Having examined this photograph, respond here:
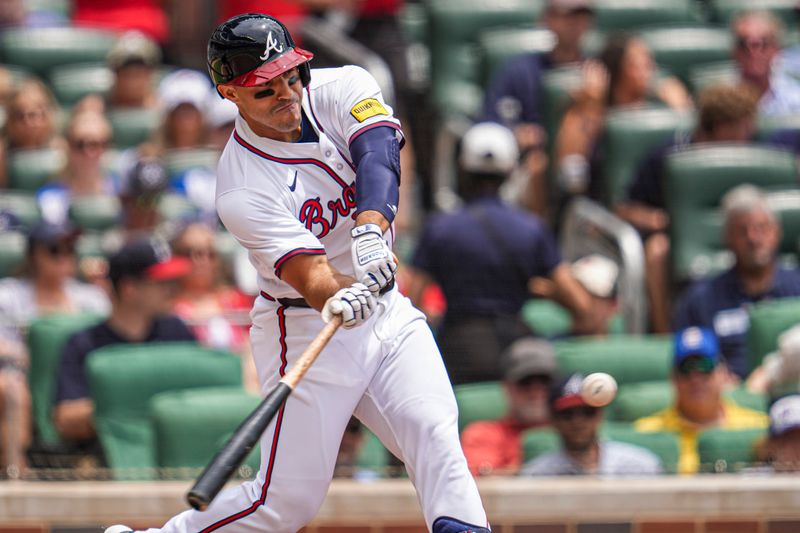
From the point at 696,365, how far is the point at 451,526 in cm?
194

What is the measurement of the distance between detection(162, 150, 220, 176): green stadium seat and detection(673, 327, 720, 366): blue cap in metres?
2.85

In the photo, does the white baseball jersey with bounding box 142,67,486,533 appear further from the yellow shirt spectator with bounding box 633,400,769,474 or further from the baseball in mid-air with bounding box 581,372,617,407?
the yellow shirt spectator with bounding box 633,400,769,474

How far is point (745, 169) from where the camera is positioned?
6641 mm

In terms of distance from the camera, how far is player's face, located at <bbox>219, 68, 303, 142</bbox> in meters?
3.66

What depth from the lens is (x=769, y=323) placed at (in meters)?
5.71

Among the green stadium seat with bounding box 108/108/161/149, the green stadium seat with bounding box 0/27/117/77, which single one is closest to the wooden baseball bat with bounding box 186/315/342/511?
the green stadium seat with bounding box 108/108/161/149

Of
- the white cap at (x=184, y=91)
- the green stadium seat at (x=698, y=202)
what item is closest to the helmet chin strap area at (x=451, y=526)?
the green stadium seat at (x=698, y=202)

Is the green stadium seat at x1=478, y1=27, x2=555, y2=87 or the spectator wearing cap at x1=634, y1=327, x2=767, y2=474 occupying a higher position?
the green stadium seat at x1=478, y1=27, x2=555, y2=87

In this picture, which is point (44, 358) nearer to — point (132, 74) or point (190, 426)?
point (190, 426)

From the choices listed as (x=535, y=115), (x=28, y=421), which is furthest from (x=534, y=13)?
(x=28, y=421)

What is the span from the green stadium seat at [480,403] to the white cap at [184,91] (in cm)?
277

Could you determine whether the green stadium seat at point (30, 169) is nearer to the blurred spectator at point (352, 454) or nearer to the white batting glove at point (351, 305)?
the blurred spectator at point (352, 454)

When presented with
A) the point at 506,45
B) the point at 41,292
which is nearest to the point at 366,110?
the point at 41,292

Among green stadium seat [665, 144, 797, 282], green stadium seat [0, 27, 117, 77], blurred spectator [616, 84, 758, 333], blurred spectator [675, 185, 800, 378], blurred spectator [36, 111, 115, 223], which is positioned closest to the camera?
blurred spectator [675, 185, 800, 378]
